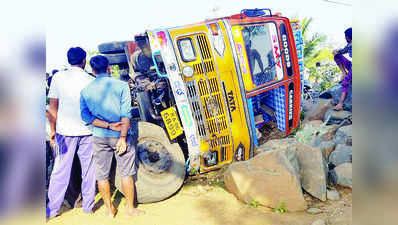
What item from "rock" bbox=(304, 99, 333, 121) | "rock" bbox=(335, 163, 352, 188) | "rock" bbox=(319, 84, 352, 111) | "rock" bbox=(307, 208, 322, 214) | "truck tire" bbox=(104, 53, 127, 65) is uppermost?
"truck tire" bbox=(104, 53, 127, 65)

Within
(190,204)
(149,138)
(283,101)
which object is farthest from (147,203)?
(283,101)

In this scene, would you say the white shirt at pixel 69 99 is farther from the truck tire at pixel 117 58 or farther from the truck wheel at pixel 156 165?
the truck tire at pixel 117 58

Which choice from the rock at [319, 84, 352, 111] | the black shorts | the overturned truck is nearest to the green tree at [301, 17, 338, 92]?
the rock at [319, 84, 352, 111]

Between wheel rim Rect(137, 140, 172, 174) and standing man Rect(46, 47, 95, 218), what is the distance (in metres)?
0.76

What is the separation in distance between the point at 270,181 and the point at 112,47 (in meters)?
3.33

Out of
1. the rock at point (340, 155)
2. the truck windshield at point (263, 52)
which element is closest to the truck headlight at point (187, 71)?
the truck windshield at point (263, 52)

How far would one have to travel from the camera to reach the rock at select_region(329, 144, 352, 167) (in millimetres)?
3953

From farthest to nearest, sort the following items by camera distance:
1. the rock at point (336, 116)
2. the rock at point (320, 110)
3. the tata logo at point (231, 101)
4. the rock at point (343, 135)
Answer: the rock at point (320, 110) → the rock at point (336, 116) → the rock at point (343, 135) → the tata logo at point (231, 101)

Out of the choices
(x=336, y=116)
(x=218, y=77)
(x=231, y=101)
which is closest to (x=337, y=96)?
(x=336, y=116)

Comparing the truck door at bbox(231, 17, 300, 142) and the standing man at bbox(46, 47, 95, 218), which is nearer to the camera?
the standing man at bbox(46, 47, 95, 218)

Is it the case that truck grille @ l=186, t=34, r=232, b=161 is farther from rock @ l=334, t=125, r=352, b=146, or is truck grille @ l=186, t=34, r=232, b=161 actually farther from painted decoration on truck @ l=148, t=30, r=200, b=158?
rock @ l=334, t=125, r=352, b=146

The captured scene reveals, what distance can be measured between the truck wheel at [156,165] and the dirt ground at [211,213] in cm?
15

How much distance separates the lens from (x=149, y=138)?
3.88 metres

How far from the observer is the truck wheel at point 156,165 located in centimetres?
360
